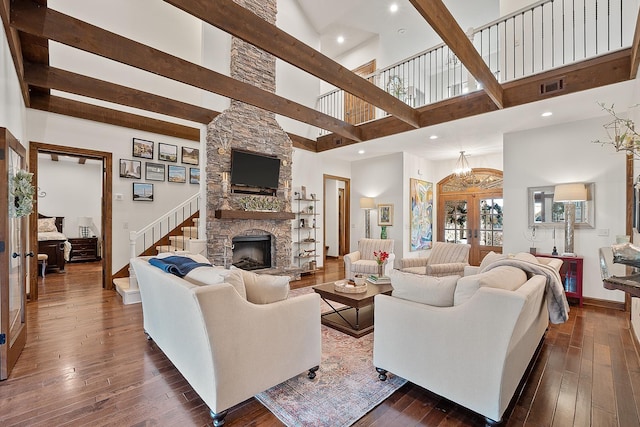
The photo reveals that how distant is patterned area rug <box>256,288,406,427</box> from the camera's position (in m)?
1.90

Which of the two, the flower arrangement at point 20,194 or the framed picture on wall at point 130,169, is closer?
the flower arrangement at point 20,194

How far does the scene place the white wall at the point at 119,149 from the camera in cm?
472

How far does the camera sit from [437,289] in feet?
6.79

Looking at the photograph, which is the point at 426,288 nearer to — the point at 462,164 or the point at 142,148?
the point at 142,148

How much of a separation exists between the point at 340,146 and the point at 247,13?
3921mm

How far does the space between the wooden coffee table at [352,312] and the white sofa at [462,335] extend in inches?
33.7

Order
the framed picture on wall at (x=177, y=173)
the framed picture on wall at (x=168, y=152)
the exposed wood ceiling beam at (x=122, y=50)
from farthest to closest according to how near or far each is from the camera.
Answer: the framed picture on wall at (x=177, y=173), the framed picture on wall at (x=168, y=152), the exposed wood ceiling beam at (x=122, y=50)

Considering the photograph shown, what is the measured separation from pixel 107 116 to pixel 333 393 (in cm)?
579

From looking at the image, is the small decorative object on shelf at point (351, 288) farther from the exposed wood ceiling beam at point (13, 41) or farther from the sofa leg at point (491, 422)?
the exposed wood ceiling beam at point (13, 41)

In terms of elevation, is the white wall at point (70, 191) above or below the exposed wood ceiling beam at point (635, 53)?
below

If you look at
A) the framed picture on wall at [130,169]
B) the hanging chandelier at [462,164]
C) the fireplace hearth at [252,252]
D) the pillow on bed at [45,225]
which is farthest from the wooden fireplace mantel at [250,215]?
the pillow on bed at [45,225]

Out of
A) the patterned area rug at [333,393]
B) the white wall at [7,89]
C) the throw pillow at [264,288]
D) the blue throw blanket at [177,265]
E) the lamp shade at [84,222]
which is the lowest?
the patterned area rug at [333,393]

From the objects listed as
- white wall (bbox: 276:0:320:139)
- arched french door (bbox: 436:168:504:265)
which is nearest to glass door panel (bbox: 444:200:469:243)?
arched french door (bbox: 436:168:504:265)

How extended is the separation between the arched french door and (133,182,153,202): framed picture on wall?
21.6ft
